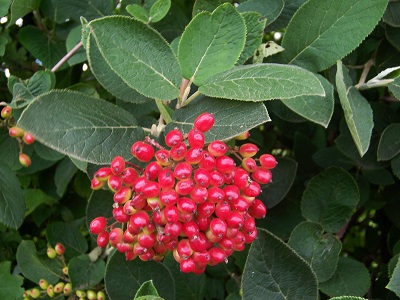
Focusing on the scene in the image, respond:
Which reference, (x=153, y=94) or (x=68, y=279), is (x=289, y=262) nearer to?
(x=153, y=94)

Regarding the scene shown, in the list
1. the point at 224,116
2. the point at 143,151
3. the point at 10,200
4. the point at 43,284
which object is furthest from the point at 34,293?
the point at 224,116

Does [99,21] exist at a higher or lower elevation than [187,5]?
higher

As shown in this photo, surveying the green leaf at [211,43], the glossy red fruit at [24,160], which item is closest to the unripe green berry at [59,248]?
the glossy red fruit at [24,160]

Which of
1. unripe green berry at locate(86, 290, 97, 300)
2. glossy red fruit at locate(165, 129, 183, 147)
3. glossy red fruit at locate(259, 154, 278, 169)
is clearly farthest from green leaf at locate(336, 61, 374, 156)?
unripe green berry at locate(86, 290, 97, 300)

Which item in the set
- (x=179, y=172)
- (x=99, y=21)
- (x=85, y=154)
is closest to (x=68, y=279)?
(x=85, y=154)

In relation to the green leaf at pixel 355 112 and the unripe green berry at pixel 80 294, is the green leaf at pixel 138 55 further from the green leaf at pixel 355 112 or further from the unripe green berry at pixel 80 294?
the unripe green berry at pixel 80 294

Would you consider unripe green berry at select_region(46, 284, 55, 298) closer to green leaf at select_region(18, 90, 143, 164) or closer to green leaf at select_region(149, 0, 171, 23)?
green leaf at select_region(18, 90, 143, 164)

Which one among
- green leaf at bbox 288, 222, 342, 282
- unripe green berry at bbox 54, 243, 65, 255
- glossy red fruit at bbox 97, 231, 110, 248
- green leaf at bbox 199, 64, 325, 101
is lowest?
unripe green berry at bbox 54, 243, 65, 255
